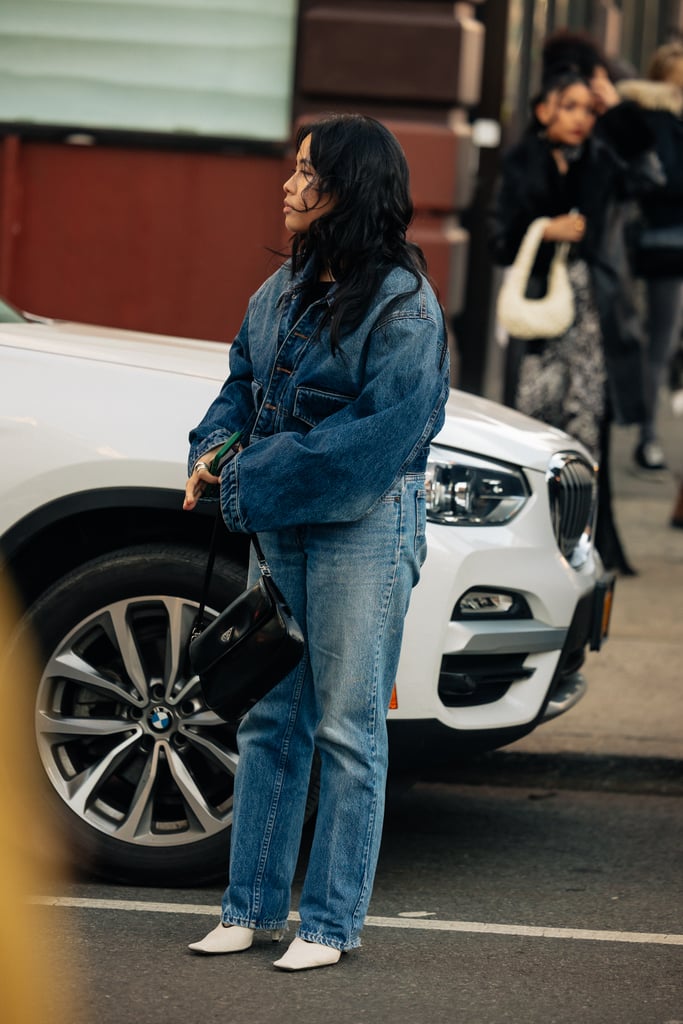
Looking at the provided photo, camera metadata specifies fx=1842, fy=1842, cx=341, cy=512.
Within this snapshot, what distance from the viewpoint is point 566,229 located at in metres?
7.45

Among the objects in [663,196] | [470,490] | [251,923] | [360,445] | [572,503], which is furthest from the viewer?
[663,196]

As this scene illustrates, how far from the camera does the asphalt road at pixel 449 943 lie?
3742 mm

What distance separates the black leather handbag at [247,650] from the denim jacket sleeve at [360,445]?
0.55 ft

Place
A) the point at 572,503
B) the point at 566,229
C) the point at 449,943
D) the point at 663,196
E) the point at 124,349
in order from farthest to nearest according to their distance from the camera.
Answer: the point at 663,196 < the point at 566,229 < the point at 572,503 < the point at 124,349 < the point at 449,943

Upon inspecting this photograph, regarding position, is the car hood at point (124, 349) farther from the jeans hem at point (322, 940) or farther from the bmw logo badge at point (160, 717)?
the jeans hem at point (322, 940)

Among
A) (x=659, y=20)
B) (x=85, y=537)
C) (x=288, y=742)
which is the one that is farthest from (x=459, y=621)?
(x=659, y=20)

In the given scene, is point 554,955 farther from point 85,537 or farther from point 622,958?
point 85,537

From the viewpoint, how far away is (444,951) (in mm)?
4141

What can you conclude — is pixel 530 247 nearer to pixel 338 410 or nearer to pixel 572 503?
pixel 572 503

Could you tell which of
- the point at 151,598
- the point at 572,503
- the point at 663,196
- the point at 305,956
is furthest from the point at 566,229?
the point at 305,956

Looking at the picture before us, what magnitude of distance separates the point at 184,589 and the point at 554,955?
1201 millimetres

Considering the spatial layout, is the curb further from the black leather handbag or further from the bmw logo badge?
the black leather handbag

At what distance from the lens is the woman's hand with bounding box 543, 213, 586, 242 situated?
293 inches

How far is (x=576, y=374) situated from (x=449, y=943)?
3786 millimetres
